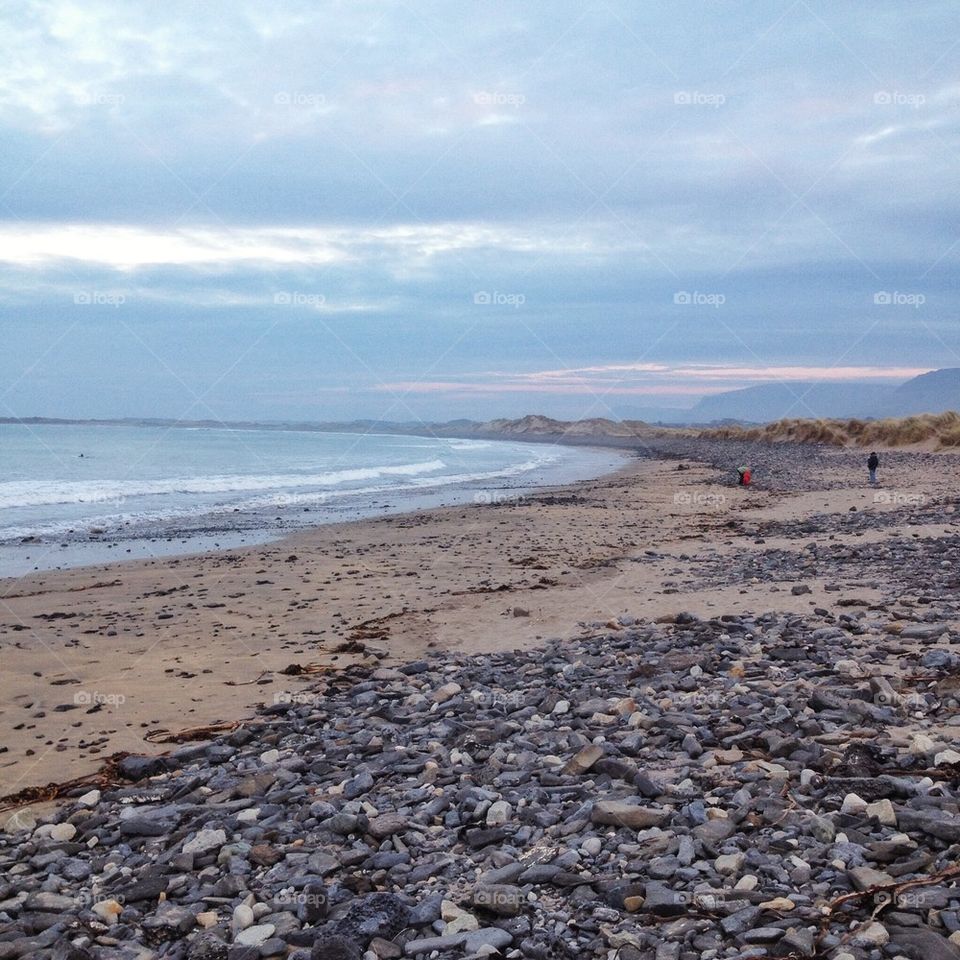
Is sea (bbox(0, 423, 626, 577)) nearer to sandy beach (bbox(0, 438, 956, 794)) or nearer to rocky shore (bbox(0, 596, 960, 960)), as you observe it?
sandy beach (bbox(0, 438, 956, 794))

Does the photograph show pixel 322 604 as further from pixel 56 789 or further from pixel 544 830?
pixel 544 830

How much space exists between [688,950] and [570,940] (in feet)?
1.82

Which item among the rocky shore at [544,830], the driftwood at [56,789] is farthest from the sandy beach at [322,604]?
the rocky shore at [544,830]

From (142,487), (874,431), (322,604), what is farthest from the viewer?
(874,431)

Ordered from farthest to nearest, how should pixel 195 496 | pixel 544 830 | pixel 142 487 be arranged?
pixel 142 487
pixel 195 496
pixel 544 830

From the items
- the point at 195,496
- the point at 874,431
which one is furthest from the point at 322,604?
the point at 874,431

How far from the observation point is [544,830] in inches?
195

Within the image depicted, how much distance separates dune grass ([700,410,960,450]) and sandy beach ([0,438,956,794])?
35.1m

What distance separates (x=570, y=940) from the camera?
391 centimetres

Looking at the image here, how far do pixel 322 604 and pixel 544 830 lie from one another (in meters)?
8.75

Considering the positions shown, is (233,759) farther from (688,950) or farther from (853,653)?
(853,653)

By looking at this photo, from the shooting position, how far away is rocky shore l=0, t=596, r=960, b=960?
3.94 metres

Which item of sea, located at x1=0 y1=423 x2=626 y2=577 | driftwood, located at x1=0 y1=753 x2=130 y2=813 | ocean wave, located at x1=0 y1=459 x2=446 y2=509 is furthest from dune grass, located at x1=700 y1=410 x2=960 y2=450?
driftwood, located at x1=0 y1=753 x2=130 y2=813

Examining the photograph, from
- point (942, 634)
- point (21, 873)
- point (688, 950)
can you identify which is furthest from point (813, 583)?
point (21, 873)
